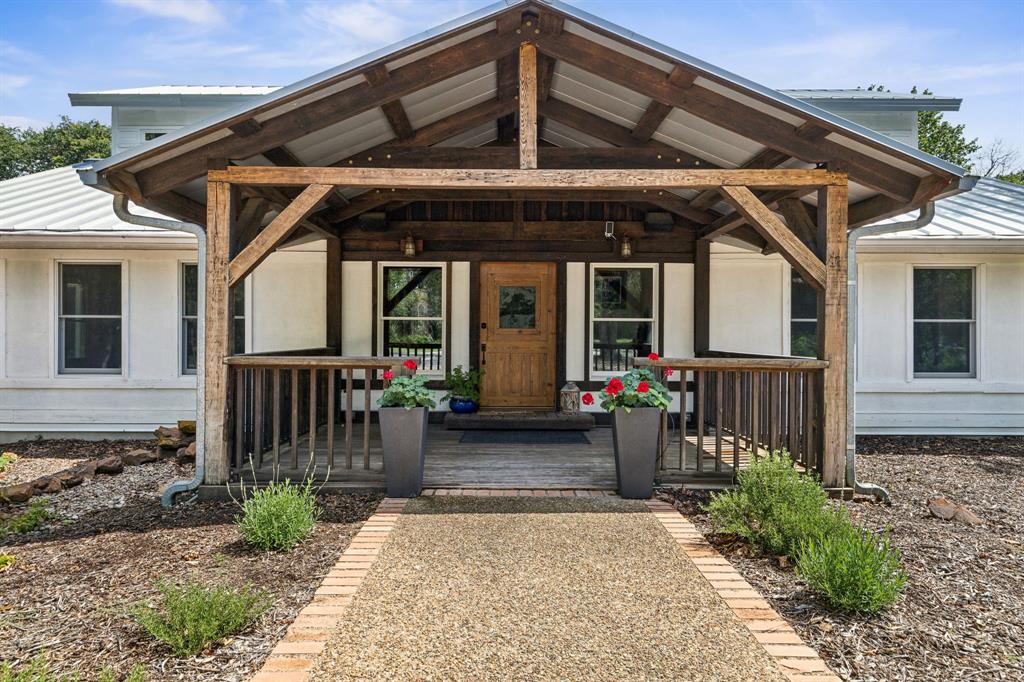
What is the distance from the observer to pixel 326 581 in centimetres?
340

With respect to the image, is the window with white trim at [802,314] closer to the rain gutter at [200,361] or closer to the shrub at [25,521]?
the rain gutter at [200,361]

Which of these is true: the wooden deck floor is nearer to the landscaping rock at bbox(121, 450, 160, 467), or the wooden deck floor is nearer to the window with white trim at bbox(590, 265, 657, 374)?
the window with white trim at bbox(590, 265, 657, 374)

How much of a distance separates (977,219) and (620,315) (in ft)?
14.9

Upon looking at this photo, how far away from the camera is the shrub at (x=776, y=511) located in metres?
3.73

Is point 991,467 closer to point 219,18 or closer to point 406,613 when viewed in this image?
point 406,613

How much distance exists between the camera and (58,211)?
8094 millimetres

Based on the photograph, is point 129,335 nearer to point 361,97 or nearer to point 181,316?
point 181,316

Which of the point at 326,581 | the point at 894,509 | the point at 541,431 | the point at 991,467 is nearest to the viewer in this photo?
the point at 326,581

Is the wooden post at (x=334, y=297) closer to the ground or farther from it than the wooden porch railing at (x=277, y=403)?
farther from it

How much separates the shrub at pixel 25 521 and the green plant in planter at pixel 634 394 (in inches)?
162

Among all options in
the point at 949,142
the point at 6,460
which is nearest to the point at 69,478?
the point at 6,460

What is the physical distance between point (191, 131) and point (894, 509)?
5774 millimetres

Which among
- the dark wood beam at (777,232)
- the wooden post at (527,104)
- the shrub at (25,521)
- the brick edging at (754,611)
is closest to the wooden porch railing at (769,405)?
the dark wood beam at (777,232)

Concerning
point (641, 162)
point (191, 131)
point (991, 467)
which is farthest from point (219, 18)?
point (991, 467)
